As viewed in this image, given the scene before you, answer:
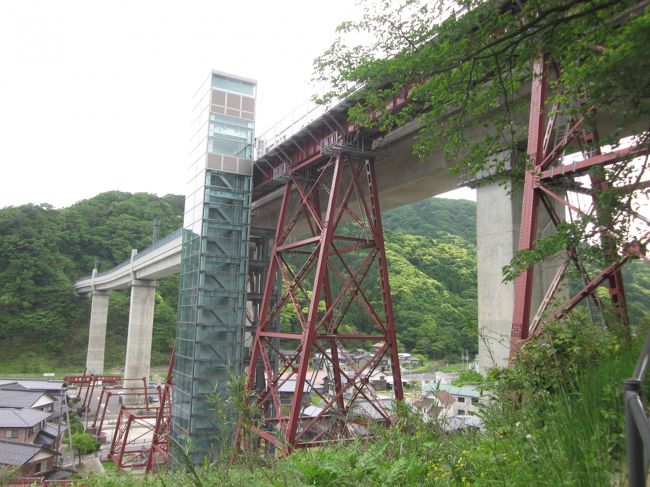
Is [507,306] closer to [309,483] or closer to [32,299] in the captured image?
[309,483]

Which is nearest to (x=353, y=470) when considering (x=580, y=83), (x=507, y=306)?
(x=580, y=83)

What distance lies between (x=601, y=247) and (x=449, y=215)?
2280 inches

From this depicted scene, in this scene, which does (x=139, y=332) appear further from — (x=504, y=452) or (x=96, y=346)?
(x=504, y=452)

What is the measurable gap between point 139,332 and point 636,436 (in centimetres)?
3675

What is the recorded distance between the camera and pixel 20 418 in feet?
69.5

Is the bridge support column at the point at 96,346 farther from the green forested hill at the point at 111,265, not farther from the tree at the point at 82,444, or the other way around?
the tree at the point at 82,444

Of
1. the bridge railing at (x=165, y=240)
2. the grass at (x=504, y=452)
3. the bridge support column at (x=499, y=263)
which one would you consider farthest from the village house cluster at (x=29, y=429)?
the bridge support column at (x=499, y=263)

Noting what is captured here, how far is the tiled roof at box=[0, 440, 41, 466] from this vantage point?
17.0m

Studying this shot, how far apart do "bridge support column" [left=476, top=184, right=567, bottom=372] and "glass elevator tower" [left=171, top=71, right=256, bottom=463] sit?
313 inches

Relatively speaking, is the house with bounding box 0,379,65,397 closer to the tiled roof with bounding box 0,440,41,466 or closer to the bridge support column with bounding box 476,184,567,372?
the tiled roof with bounding box 0,440,41,466

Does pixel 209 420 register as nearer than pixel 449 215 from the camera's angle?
Yes

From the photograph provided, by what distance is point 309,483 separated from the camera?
3977mm

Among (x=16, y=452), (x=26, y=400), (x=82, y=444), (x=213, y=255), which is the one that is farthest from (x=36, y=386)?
(x=213, y=255)

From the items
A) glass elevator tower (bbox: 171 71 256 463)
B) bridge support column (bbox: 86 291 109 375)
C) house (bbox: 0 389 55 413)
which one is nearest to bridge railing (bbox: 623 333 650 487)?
glass elevator tower (bbox: 171 71 256 463)
